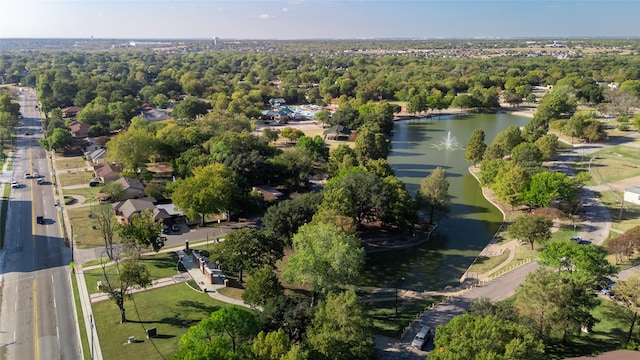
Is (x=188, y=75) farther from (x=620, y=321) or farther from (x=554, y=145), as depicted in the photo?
(x=620, y=321)

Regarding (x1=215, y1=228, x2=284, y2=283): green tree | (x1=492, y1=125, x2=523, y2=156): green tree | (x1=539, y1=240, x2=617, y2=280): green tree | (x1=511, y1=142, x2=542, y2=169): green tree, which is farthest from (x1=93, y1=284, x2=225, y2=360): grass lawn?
(x1=492, y1=125, x2=523, y2=156): green tree

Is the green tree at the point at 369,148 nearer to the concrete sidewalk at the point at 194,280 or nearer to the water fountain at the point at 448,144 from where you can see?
the water fountain at the point at 448,144

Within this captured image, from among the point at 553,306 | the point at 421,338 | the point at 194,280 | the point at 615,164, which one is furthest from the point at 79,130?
the point at 615,164

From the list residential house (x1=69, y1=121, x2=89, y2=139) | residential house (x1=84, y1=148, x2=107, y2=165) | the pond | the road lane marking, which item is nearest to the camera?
the road lane marking

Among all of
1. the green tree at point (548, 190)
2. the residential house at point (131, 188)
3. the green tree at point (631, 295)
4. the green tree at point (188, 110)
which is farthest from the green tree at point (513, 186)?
the green tree at point (188, 110)

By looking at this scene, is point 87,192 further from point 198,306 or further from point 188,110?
point 188,110

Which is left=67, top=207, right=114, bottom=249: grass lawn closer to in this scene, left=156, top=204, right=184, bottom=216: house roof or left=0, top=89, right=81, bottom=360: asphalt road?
left=0, top=89, right=81, bottom=360: asphalt road
